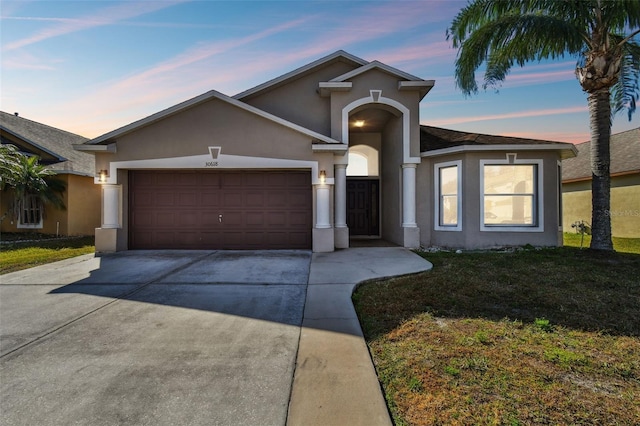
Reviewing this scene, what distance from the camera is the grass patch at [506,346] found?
90.3 inches

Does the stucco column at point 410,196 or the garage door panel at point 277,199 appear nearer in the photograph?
the garage door panel at point 277,199

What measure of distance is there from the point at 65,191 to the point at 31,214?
79.8 inches

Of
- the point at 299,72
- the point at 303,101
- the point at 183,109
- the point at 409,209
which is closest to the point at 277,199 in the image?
the point at 183,109

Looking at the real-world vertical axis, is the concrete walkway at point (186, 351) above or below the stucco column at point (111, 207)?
below

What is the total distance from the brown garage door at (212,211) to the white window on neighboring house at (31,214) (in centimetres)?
791

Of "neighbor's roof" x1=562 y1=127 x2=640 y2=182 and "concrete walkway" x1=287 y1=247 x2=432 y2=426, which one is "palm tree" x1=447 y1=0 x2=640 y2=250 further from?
"concrete walkway" x1=287 y1=247 x2=432 y2=426

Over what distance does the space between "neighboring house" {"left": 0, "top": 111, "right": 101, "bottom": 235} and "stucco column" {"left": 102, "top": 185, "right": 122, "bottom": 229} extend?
6243mm

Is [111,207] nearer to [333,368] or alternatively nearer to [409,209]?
[333,368]

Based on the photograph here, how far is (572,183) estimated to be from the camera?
1678 cm

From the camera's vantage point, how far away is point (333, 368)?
285cm

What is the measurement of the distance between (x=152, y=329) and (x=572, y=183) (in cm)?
2097

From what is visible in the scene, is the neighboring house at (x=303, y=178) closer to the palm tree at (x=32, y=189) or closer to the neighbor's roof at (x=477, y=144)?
the neighbor's roof at (x=477, y=144)

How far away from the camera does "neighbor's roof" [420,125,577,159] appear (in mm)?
9398

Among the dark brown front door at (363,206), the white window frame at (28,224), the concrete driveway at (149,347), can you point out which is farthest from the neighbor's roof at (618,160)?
the white window frame at (28,224)
